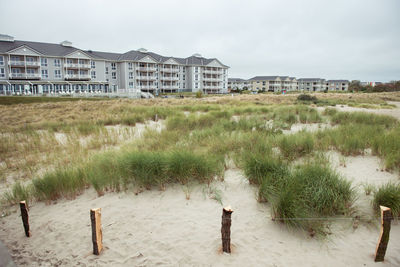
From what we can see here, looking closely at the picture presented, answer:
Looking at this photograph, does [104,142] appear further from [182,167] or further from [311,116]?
[311,116]

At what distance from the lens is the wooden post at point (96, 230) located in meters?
4.18

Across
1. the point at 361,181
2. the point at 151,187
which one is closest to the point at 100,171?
the point at 151,187

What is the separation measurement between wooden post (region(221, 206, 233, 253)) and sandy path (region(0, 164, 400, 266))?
0.13m

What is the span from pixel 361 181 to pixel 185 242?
4457 mm

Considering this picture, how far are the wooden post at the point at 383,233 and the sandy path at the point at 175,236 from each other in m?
0.17

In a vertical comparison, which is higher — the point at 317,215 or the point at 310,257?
the point at 317,215

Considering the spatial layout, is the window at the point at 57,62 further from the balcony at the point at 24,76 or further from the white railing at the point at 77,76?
the balcony at the point at 24,76

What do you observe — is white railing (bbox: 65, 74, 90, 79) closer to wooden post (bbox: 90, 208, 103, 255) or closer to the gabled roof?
the gabled roof

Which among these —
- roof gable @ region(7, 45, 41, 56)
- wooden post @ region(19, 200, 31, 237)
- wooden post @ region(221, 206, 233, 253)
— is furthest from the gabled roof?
wooden post @ region(221, 206, 233, 253)

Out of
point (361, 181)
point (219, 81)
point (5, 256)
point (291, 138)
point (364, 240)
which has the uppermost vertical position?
point (219, 81)

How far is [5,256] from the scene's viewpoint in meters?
4.55

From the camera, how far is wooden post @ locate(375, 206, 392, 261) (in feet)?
12.1

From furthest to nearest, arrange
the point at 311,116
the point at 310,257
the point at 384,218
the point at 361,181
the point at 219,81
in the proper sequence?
the point at 219,81
the point at 311,116
the point at 361,181
the point at 310,257
the point at 384,218

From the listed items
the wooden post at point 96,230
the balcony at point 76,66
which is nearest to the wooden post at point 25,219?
the wooden post at point 96,230
